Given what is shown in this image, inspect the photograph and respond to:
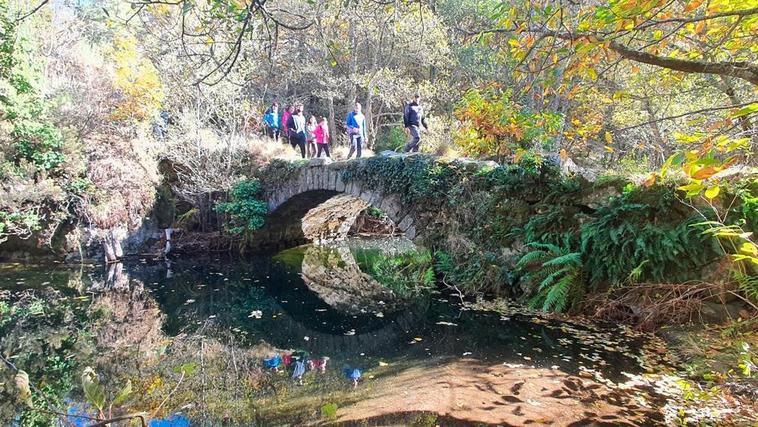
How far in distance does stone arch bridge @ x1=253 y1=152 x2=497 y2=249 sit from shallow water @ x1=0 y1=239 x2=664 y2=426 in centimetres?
164

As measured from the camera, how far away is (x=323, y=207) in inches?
612

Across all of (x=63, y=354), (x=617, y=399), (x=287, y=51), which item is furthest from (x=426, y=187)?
(x=287, y=51)

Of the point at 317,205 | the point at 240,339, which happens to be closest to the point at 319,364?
the point at 240,339

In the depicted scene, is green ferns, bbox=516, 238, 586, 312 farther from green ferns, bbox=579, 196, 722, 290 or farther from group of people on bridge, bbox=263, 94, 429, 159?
group of people on bridge, bbox=263, 94, 429, 159

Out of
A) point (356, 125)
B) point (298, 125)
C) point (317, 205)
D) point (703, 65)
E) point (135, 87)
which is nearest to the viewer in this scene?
point (703, 65)

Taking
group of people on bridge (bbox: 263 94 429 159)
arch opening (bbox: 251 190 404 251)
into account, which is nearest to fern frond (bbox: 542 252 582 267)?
group of people on bridge (bbox: 263 94 429 159)

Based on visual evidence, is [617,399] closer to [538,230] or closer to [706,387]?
[706,387]

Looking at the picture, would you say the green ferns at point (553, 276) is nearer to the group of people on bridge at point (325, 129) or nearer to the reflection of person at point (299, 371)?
the reflection of person at point (299, 371)

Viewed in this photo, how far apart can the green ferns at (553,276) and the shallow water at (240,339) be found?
0.46m

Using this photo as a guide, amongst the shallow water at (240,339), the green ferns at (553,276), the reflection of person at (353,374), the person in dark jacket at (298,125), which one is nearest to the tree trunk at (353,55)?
the person in dark jacket at (298,125)

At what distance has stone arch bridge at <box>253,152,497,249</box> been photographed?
978 centimetres

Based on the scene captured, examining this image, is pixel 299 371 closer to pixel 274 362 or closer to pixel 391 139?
pixel 274 362

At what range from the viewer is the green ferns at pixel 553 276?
263 inches

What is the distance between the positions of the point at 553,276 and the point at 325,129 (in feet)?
26.5
